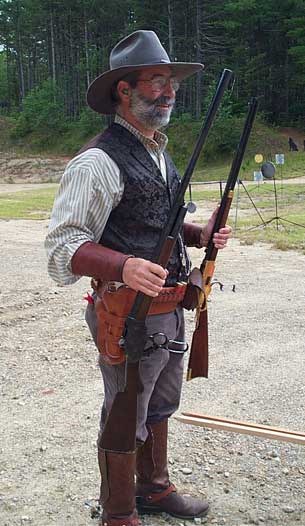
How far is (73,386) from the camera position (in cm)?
426

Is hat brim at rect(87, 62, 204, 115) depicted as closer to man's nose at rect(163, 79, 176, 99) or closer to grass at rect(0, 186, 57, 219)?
man's nose at rect(163, 79, 176, 99)

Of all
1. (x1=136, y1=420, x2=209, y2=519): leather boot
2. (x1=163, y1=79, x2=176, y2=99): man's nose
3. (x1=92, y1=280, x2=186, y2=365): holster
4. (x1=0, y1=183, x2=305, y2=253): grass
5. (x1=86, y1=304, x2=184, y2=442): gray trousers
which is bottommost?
(x1=0, y1=183, x2=305, y2=253): grass

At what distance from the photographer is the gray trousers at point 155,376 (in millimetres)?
2424

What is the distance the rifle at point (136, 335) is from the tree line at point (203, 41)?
3177cm

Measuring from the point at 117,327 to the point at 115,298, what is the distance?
0.35 ft

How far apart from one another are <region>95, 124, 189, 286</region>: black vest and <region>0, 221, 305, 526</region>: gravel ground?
1279 mm

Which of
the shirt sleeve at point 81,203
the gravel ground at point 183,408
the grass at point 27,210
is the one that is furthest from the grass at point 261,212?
the shirt sleeve at point 81,203

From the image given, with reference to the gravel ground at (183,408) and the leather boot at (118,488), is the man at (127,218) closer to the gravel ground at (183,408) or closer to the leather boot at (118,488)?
the leather boot at (118,488)

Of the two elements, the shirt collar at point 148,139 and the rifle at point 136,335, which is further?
the shirt collar at point 148,139

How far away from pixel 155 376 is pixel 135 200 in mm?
706

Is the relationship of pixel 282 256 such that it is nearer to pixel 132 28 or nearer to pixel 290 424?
pixel 290 424

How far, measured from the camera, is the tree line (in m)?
34.7

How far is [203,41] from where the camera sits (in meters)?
36.8

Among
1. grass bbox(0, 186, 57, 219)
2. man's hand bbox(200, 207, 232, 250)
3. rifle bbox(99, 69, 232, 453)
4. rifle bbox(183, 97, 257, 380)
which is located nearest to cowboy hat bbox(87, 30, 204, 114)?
rifle bbox(99, 69, 232, 453)
